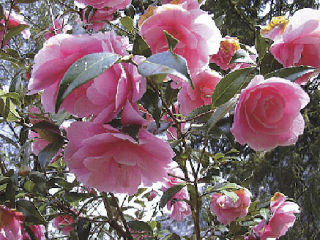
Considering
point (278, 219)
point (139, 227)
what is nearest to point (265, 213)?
point (278, 219)

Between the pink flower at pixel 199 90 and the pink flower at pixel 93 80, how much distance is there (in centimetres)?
21

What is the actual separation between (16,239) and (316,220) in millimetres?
4591

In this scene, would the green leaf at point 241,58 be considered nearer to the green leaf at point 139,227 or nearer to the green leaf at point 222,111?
the green leaf at point 222,111

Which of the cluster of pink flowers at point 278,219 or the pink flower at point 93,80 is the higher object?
the pink flower at point 93,80

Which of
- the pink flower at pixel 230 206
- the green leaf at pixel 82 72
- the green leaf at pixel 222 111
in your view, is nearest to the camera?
the green leaf at pixel 82 72

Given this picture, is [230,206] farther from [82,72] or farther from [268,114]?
[82,72]

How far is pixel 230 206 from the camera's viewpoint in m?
1.17

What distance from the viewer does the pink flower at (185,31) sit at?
20.1 inches

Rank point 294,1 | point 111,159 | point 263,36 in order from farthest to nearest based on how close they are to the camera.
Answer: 1. point 294,1
2. point 263,36
3. point 111,159

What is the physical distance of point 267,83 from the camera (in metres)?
0.43

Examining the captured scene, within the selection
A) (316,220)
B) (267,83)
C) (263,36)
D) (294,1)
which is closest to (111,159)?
(267,83)

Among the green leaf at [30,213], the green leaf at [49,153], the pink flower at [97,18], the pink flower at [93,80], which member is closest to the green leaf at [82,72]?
the pink flower at [93,80]

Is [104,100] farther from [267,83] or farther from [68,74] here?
[267,83]

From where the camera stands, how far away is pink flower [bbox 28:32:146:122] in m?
0.41
